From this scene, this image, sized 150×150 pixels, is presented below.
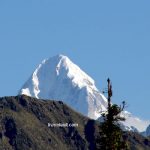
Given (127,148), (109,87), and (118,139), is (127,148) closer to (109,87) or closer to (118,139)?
(118,139)

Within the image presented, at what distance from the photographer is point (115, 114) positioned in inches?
2921

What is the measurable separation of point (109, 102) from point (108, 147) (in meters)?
4.14

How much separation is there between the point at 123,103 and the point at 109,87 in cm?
203

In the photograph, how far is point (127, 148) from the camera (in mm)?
70938

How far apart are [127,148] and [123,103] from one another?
180 inches

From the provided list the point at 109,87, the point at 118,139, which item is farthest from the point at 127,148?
the point at 109,87

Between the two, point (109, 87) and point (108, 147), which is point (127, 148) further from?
point (109, 87)

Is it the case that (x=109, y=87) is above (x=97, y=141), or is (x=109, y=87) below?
above

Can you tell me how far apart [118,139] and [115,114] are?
3178 mm

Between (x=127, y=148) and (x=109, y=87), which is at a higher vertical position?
(x=109, y=87)

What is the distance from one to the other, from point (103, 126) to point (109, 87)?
370 centimetres

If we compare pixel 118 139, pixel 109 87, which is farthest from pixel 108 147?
pixel 109 87

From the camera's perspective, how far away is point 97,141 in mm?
72625

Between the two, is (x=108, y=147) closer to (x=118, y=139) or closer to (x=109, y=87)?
(x=118, y=139)
